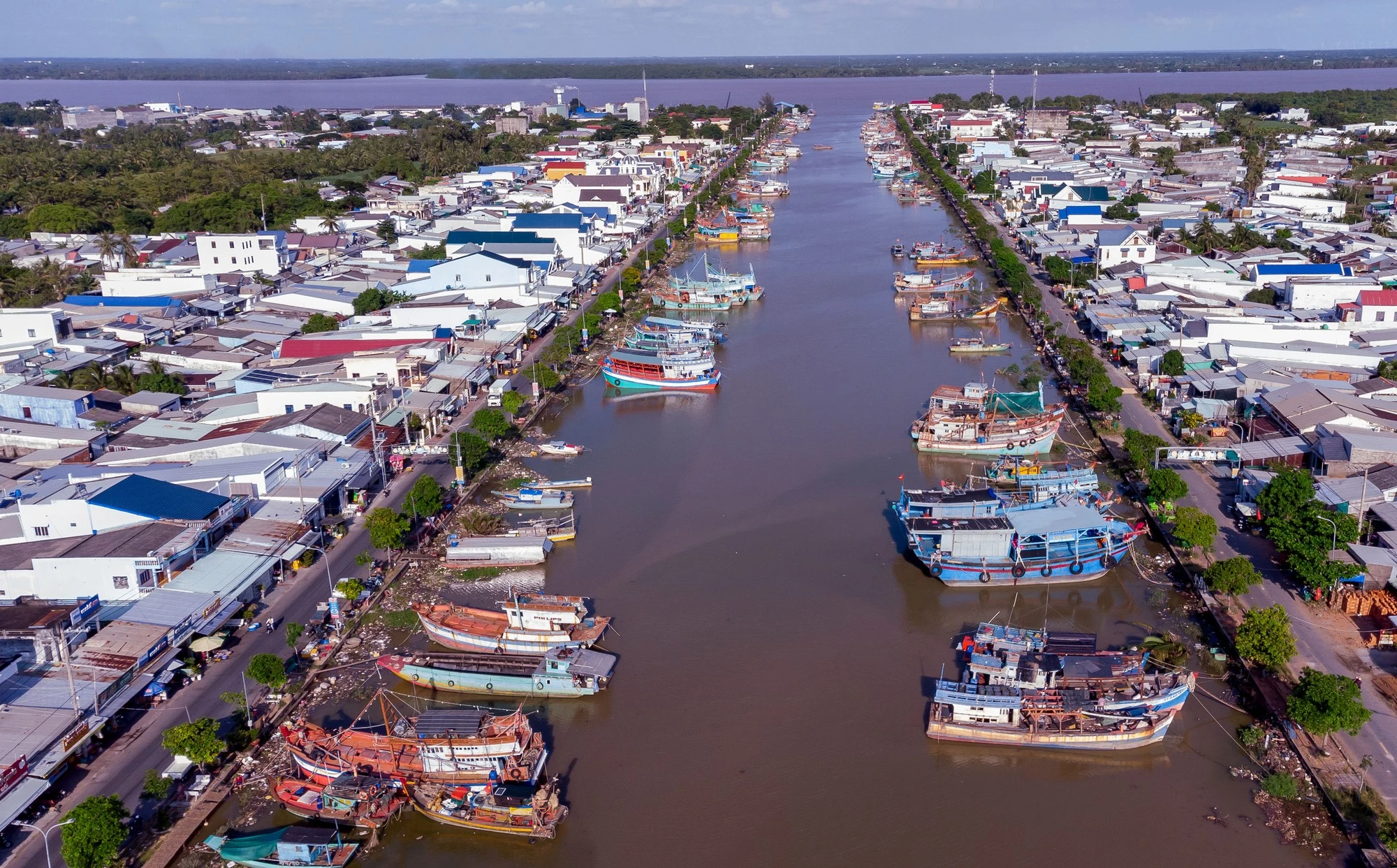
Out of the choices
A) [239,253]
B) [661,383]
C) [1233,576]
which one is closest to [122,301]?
[239,253]

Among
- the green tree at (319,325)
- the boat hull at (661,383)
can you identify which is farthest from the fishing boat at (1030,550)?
the green tree at (319,325)

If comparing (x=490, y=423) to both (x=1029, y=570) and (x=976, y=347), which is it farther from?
(x=976, y=347)

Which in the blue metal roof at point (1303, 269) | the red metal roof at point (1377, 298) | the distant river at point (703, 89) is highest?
the distant river at point (703, 89)

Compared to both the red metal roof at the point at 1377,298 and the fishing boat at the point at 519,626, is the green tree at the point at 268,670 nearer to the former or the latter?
the fishing boat at the point at 519,626

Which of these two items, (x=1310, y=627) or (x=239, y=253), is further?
(x=239, y=253)

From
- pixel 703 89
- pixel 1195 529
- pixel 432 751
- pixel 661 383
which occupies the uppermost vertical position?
pixel 703 89
